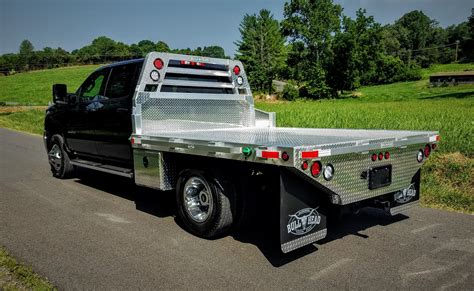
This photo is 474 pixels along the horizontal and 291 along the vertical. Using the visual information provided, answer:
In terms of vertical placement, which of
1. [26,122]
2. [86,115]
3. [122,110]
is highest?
[122,110]

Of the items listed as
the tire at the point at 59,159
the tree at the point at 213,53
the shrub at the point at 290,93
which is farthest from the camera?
the shrub at the point at 290,93

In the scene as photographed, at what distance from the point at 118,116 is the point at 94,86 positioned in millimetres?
1356

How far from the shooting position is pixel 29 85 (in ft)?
187

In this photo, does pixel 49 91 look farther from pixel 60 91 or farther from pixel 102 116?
pixel 102 116

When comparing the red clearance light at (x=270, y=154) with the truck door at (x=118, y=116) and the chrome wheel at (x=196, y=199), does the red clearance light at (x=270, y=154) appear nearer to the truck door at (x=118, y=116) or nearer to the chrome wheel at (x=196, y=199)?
the chrome wheel at (x=196, y=199)

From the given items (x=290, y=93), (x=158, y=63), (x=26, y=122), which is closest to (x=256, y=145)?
(x=158, y=63)

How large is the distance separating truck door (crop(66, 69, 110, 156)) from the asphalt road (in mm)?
1143

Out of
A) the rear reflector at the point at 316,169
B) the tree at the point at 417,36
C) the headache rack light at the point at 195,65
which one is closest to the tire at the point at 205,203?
the rear reflector at the point at 316,169

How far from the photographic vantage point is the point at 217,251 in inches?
169

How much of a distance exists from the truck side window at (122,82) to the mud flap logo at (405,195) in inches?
149

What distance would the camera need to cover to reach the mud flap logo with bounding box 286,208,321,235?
3748mm

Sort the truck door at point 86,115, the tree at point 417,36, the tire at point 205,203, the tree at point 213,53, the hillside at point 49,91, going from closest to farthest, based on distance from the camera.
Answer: the tire at point 205,203 < the truck door at point 86,115 < the tree at point 213,53 < the hillside at point 49,91 < the tree at point 417,36

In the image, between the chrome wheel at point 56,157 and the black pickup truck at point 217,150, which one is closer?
the black pickup truck at point 217,150

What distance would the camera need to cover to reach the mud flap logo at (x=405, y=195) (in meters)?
4.76
